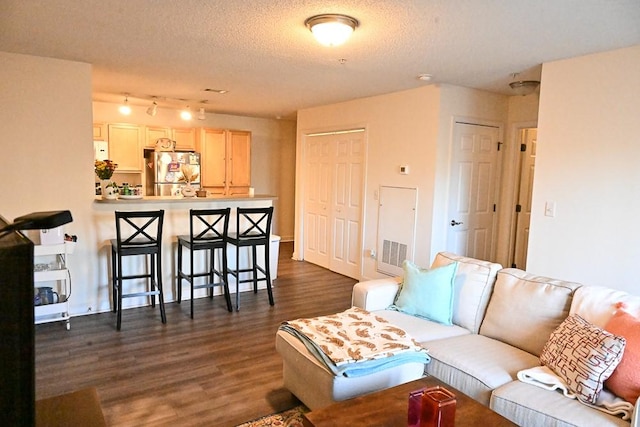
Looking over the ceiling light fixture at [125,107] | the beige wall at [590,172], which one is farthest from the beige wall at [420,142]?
the ceiling light fixture at [125,107]

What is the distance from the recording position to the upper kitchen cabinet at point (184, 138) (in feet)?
22.5

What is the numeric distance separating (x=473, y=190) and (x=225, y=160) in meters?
4.27

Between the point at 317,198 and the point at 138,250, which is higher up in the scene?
the point at 317,198

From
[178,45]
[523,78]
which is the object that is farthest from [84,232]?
[523,78]

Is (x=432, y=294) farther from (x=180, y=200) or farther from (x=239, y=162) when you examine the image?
(x=239, y=162)

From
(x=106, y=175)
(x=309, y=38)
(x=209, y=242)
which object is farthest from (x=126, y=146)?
(x=309, y=38)

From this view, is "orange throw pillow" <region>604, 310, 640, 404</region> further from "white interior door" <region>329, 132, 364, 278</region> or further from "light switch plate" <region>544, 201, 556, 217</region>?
"white interior door" <region>329, 132, 364, 278</region>

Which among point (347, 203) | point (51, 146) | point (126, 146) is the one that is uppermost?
point (126, 146)

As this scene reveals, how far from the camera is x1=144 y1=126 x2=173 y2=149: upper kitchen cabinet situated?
6598mm

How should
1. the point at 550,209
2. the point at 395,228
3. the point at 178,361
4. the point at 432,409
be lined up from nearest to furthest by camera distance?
the point at 432,409
the point at 178,361
the point at 550,209
the point at 395,228

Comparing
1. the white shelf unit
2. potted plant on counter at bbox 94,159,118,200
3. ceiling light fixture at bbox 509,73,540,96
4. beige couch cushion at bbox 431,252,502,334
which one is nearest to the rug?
beige couch cushion at bbox 431,252,502,334

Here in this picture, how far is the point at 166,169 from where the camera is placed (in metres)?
6.42

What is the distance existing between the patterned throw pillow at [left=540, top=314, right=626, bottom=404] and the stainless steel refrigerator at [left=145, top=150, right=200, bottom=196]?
5509 millimetres

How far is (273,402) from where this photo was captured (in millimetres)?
2619
